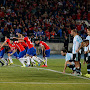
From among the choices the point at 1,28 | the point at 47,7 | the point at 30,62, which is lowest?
the point at 30,62

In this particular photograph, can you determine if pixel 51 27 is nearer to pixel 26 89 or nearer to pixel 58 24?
pixel 58 24

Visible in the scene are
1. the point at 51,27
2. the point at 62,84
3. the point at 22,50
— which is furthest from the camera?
the point at 51,27

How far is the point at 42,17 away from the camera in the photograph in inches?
1307

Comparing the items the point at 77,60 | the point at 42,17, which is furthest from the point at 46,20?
the point at 77,60

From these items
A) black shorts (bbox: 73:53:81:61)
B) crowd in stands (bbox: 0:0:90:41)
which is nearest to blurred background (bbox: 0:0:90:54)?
crowd in stands (bbox: 0:0:90:41)

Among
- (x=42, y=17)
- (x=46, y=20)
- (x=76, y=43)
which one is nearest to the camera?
(x=76, y=43)

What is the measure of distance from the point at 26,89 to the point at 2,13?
23.4 meters

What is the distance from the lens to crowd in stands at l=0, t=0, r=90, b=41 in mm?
30367

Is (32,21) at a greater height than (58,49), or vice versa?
(32,21)

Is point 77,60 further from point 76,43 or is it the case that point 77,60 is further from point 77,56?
point 76,43

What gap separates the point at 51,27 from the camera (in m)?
31.8

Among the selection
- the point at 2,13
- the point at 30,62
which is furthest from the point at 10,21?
the point at 30,62

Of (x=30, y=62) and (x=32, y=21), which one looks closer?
(x=30, y=62)

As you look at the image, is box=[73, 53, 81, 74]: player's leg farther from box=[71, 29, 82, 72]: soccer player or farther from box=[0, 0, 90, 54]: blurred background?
box=[0, 0, 90, 54]: blurred background
